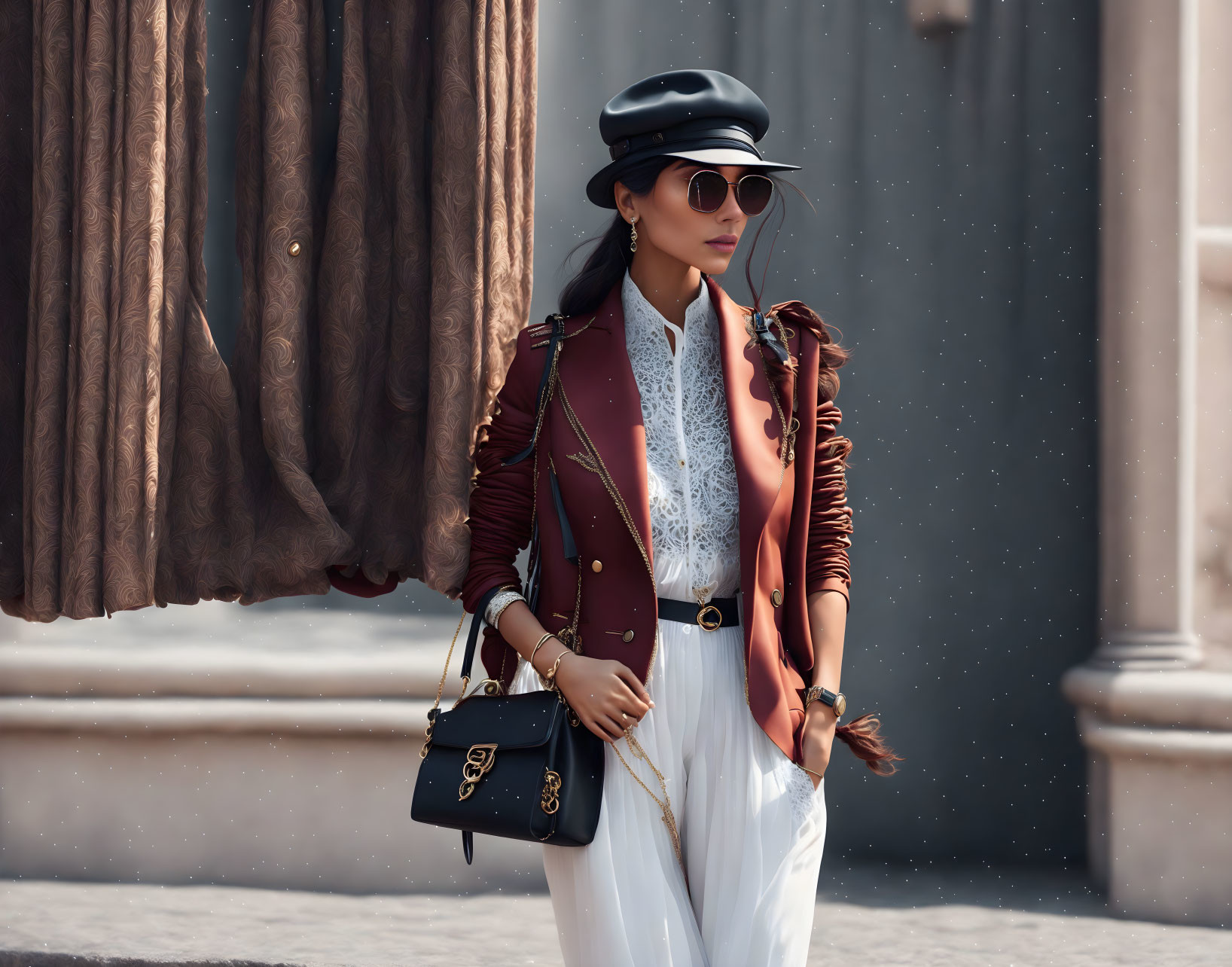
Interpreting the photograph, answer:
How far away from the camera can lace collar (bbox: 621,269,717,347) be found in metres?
2.34

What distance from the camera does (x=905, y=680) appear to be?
427 centimetres

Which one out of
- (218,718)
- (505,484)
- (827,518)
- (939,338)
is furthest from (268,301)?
(939,338)

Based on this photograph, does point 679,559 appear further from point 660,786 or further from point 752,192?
point 752,192

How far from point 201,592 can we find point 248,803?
135 centimetres

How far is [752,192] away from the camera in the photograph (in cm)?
219

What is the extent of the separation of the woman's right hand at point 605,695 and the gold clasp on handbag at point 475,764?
166 millimetres

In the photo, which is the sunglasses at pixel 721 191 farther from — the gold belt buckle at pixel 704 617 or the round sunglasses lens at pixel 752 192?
the gold belt buckle at pixel 704 617

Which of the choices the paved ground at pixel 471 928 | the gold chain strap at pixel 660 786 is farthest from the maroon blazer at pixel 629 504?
the paved ground at pixel 471 928

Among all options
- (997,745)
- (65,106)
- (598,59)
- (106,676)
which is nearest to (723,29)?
(598,59)

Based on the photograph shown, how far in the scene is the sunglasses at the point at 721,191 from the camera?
214cm

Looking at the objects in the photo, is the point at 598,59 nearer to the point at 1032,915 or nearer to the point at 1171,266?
the point at 1171,266

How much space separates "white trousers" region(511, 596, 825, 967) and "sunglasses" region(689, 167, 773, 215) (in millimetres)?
720

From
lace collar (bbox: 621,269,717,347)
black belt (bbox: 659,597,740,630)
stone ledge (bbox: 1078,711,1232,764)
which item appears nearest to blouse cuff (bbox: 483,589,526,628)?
black belt (bbox: 659,597,740,630)

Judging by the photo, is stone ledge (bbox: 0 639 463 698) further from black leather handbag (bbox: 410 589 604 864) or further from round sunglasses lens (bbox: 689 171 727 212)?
round sunglasses lens (bbox: 689 171 727 212)
